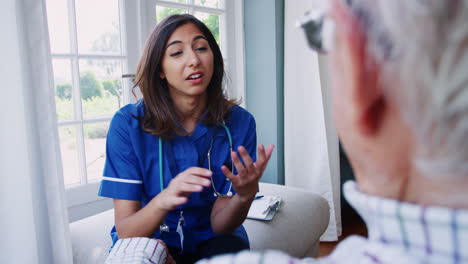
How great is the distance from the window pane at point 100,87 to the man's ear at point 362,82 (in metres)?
1.78

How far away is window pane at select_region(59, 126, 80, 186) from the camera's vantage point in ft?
6.32

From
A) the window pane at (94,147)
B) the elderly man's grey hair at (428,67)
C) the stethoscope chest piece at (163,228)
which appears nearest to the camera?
the elderly man's grey hair at (428,67)

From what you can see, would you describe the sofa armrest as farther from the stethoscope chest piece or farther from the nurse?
the stethoscope chest piece

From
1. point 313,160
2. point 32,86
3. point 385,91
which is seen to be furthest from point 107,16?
point 385,91

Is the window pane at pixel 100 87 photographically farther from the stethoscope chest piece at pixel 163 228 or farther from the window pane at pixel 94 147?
the stethoscope chest piece at pixel 163 228

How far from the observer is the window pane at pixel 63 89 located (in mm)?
1862

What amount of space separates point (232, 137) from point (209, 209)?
280 millimetres

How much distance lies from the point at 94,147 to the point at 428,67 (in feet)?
6.36

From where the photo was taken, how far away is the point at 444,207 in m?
0.41

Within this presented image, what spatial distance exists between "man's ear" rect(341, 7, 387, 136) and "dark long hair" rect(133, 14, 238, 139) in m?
1.03

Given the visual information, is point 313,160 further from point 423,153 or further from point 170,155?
point 423,153

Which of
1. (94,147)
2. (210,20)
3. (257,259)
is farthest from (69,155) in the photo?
(257,259)

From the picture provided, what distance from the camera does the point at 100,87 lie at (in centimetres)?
204

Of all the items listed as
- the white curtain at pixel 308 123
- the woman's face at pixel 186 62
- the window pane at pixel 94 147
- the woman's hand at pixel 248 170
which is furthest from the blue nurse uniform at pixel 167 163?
the white curtain at pixel 308 123
